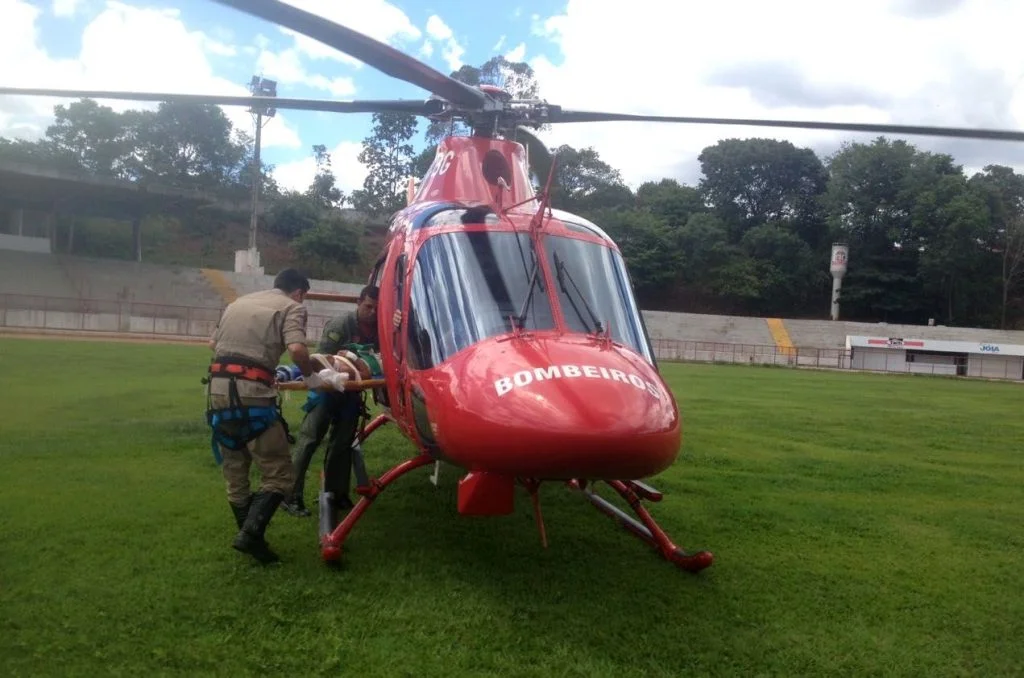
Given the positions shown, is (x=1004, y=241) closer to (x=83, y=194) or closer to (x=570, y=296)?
(x=83, y=194)

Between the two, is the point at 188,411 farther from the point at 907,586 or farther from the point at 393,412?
the point at 907,586

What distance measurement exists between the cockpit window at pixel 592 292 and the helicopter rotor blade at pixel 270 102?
2.46m

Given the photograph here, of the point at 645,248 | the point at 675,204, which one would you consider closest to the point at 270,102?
the point at 645,248

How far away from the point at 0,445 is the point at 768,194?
232 ft

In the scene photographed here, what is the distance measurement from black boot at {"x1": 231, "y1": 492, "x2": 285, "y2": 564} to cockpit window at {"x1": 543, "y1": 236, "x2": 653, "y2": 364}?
7.26ft

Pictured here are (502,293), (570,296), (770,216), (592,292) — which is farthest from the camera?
(770,216)

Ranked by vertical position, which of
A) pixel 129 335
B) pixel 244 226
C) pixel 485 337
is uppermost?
pixel 244 226

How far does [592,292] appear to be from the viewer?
4773mm

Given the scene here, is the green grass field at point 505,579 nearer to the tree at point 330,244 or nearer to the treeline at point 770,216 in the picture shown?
the tree at point 330,244

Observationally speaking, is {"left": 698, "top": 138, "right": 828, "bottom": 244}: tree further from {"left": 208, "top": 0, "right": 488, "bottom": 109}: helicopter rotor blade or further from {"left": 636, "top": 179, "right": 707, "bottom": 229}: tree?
{"left": 208, "top": 0, "right": 488, "bottom": 109}: helicopter rotor blade

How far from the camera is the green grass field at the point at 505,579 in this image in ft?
12.2

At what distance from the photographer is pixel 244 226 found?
64562mm

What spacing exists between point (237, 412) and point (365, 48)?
7.88ft

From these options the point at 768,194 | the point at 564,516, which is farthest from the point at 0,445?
the point at 768,194
